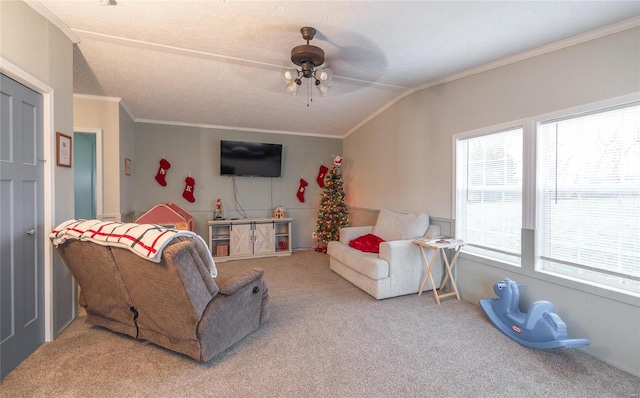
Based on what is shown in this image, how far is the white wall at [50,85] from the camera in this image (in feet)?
6.38

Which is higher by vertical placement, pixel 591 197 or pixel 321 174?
pixel 321 174

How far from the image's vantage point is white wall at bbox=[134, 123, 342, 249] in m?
4.90

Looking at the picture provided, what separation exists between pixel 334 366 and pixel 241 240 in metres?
3.48

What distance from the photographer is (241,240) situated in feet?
16.7

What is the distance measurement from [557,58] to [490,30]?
2.23ft

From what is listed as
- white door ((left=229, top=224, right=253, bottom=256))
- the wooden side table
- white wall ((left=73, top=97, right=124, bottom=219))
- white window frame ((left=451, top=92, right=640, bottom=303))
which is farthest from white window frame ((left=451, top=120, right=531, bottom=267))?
white wall ((left=73, top=97, right=124, bottom=219))

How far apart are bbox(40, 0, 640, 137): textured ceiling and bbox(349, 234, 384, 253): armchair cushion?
2173 millimetres

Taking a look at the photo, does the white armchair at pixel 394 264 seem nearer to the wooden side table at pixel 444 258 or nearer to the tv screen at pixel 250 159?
the wooden side table at pixel 444 258

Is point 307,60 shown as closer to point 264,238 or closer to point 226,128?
point 226,128

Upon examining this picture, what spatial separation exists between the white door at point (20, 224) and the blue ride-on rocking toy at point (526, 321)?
12.7ft

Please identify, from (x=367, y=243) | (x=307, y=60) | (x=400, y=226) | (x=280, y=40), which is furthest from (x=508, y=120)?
(x=280, y=40)

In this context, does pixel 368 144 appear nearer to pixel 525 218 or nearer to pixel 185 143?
pixel 525 218

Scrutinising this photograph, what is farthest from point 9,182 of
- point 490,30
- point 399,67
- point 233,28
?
point 490,30

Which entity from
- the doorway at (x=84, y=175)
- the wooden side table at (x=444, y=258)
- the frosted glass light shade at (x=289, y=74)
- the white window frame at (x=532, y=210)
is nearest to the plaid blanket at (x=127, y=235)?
the frosted glass light shade at (x=289, y=74)
